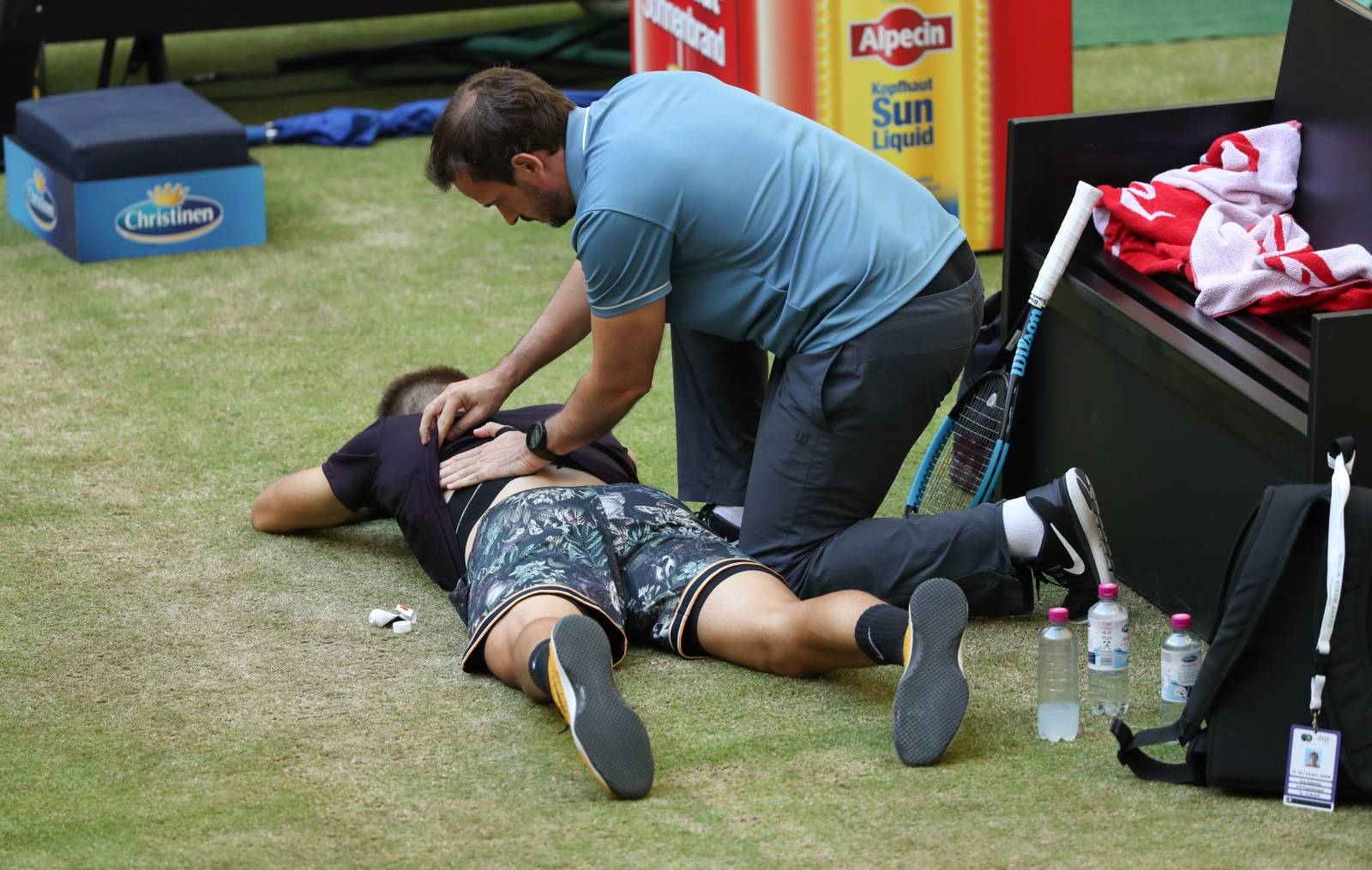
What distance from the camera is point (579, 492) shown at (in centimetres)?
280

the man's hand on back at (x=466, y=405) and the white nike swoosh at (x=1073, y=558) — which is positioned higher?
the man's hand on back at (x=466, y=405)

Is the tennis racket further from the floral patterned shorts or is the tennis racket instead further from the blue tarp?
the blue tarp

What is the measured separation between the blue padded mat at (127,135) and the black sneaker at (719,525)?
2310mm

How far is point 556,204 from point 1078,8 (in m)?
5.63

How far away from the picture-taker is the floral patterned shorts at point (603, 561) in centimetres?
263

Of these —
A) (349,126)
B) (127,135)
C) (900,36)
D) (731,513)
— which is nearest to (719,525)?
(731,513)

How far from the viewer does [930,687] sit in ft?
7.59

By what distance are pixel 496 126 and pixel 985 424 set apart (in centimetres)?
111

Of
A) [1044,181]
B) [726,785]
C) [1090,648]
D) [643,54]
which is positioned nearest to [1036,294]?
[1044,181]

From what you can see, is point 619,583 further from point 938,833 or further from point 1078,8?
point 1078,8

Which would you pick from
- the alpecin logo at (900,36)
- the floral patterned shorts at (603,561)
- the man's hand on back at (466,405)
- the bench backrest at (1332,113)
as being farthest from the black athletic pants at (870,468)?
the alpecin logo at (900,36)

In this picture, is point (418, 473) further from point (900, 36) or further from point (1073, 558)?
point (900, 36)

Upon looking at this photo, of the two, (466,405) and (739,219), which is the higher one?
(739,219)

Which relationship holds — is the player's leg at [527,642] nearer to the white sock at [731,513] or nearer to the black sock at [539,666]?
the black sock at [539,666]
